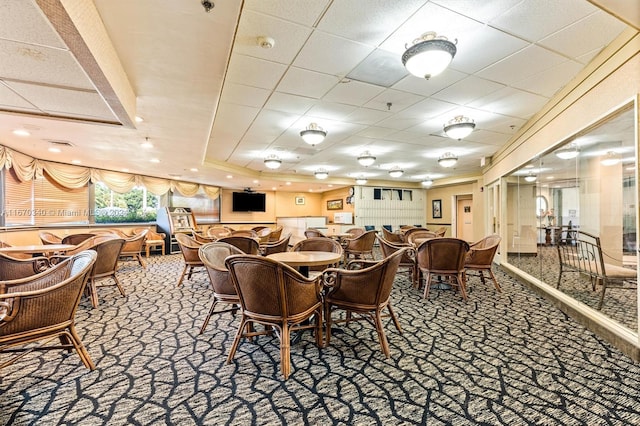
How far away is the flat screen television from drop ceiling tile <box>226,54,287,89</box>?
31.2 feet

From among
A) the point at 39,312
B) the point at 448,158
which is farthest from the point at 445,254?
the point at 39,312

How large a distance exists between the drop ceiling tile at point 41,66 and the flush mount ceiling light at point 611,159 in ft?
17.2

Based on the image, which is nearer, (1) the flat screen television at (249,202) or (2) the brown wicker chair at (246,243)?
(2) the brown wicker chair at (246,243)

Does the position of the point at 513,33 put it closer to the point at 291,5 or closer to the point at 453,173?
the point at 291,5

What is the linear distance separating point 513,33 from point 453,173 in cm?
835

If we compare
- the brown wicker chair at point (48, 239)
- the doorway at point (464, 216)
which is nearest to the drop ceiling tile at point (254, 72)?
the brown wicker chair at point (48, 239)

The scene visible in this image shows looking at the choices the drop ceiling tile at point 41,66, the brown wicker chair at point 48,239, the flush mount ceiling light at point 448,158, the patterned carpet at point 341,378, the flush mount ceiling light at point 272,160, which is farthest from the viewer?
the flush mount ceiling light at point 272,160

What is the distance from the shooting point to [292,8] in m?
2.14

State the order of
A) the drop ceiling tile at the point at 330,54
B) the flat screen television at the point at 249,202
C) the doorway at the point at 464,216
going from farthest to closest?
1. the flat screen television at the point at 249,202
2. the doorway at the point at 464,216
3. the drop ceiling tile at the point at 330,54

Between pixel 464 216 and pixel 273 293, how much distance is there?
37.3 feet

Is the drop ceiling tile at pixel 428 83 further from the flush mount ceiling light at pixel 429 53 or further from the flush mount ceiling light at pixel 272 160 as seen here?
the flush mount ceiling light at pixel 272 160

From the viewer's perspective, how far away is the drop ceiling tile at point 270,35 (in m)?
2.29

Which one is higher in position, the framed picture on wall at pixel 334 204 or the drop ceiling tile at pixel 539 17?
the drop ceiling tile at pixel 539 17

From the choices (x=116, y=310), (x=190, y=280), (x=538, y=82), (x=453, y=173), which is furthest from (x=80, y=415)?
(x=453, y=173)
